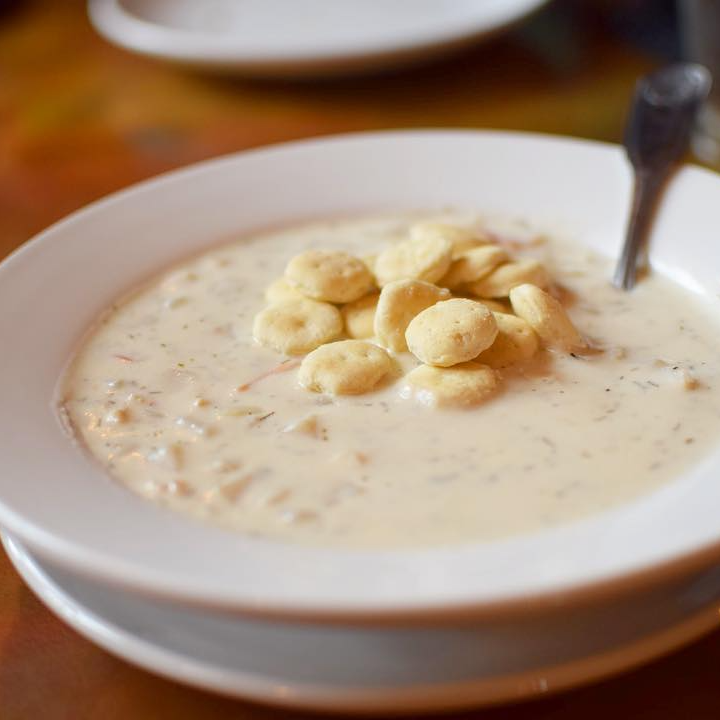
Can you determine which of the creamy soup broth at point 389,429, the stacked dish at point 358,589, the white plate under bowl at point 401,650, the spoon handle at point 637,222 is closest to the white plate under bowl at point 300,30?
the spoon handle at point 637,222

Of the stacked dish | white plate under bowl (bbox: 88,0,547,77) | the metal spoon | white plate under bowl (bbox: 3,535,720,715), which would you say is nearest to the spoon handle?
the metal spoon

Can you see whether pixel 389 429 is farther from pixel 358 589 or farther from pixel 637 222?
pixel 637 222

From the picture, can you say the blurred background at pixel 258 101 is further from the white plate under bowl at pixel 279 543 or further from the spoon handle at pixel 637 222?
the spoon handle at pixel 637 222

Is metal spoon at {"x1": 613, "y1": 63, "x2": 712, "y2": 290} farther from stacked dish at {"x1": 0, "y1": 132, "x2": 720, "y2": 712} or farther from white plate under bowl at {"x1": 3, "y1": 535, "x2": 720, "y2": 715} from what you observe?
white plate under bowl at {"x1": 3, "y1": 535, "x2": 720, "y2": 715}

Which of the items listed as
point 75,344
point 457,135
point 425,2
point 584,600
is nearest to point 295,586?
point 584,600

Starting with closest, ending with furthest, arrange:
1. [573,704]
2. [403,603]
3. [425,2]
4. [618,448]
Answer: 1. [403,603]
2. [573,704]
3. [618,448]
4. [425,2]

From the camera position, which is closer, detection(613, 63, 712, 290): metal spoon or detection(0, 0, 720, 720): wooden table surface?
detection(613, 63, 712, 290): metal spoon

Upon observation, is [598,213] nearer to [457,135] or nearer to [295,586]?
[457,135]
